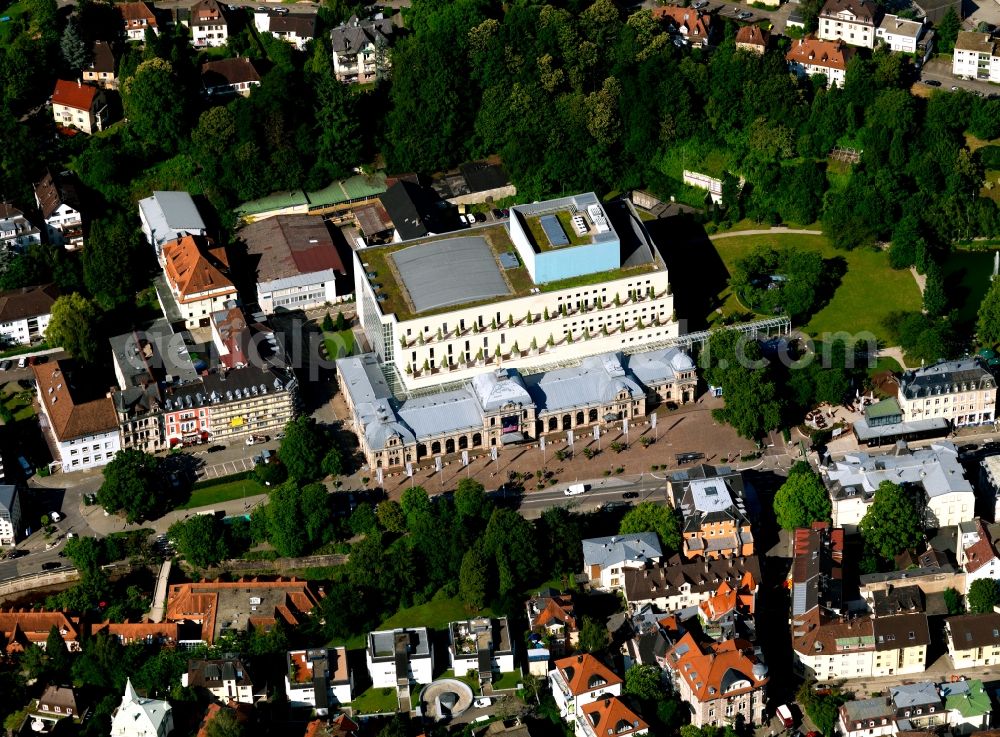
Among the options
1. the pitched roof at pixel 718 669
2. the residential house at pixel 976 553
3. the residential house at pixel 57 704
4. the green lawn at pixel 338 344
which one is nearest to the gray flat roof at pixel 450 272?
the green lawn at pixel 338 344

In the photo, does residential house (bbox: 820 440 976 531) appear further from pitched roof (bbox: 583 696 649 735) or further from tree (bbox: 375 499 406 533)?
tree (bbox: 375 499 406 533)

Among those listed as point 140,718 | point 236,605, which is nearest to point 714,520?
point 236,605

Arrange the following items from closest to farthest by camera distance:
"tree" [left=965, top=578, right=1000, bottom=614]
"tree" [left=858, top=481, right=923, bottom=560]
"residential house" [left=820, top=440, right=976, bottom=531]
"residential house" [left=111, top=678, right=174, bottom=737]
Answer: "residential house" [left=111, top=678, right=174, bottom=737] < "tree" [left=965, top=578, right=1000, bottom=614] < "tree" [left=858, top=481, right=923, bottom=560] < "residential house" [left=820, top=440, right=976, bottom=531]

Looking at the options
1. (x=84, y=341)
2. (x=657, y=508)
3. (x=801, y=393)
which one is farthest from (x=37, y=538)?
(x=801, y=393)

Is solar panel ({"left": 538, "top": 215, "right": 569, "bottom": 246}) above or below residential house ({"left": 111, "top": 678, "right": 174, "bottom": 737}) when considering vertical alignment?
above

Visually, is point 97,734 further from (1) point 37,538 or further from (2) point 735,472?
(2) point 735,472

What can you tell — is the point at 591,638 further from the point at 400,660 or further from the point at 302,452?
the point at 302,452

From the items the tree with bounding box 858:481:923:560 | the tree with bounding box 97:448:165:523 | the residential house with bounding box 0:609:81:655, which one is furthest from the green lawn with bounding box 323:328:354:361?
the tree with bounding box 858:481:923:560

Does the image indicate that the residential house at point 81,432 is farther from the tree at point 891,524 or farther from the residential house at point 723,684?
the tree at point 891,524
